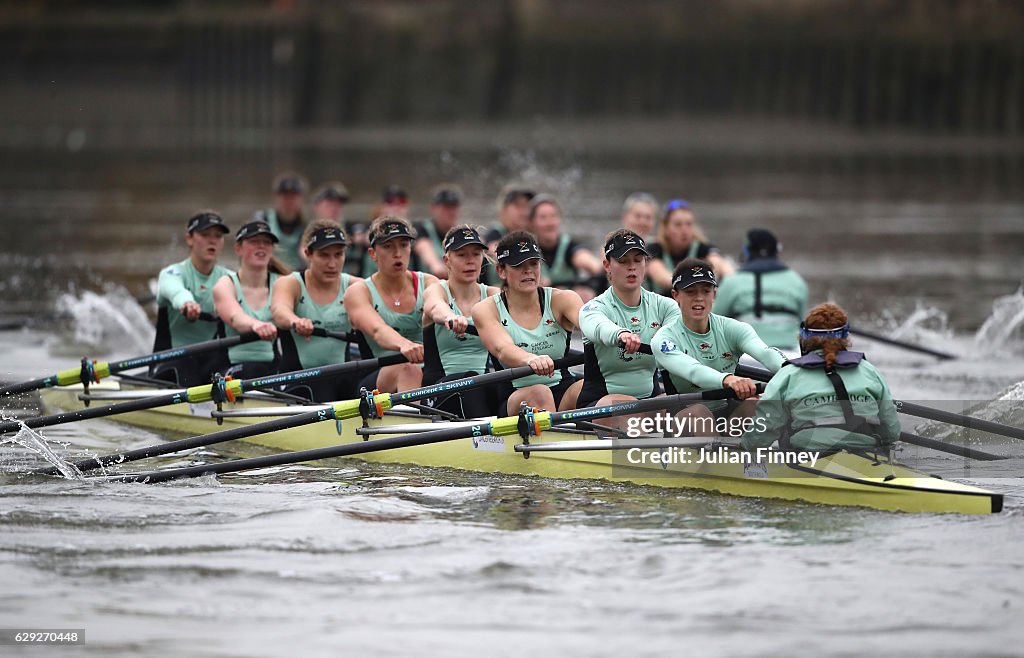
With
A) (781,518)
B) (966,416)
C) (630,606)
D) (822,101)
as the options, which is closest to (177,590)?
(630,606)

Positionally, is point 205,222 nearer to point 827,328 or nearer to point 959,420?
point 827,328

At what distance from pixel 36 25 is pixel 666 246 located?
145ft

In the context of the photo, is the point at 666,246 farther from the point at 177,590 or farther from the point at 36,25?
the point at 36,25

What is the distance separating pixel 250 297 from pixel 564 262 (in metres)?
3.65

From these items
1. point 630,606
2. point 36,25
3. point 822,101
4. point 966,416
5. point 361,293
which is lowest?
point 630,606

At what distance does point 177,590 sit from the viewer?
23.0 ft

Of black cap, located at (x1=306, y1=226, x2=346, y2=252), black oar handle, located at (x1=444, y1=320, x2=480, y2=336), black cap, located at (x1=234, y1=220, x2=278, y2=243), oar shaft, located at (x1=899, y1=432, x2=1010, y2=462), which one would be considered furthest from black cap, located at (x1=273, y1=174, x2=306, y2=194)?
oar shaft, located at (x1=899, y1=432, x2=1010, y2=462)

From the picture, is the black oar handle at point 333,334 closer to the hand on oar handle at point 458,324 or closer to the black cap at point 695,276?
the hand on oar handle at point 458,324

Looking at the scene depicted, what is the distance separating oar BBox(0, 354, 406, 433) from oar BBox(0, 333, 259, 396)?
53 cm

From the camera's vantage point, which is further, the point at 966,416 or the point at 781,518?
the point at 966,416

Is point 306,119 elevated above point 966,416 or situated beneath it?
elevated above

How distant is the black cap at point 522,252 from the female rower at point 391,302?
1159 millimetres

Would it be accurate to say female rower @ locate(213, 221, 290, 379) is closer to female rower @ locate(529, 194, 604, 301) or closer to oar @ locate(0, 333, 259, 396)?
oar @ locate(0, 333, 259, 396)

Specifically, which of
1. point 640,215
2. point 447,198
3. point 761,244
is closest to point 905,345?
point 761,244
